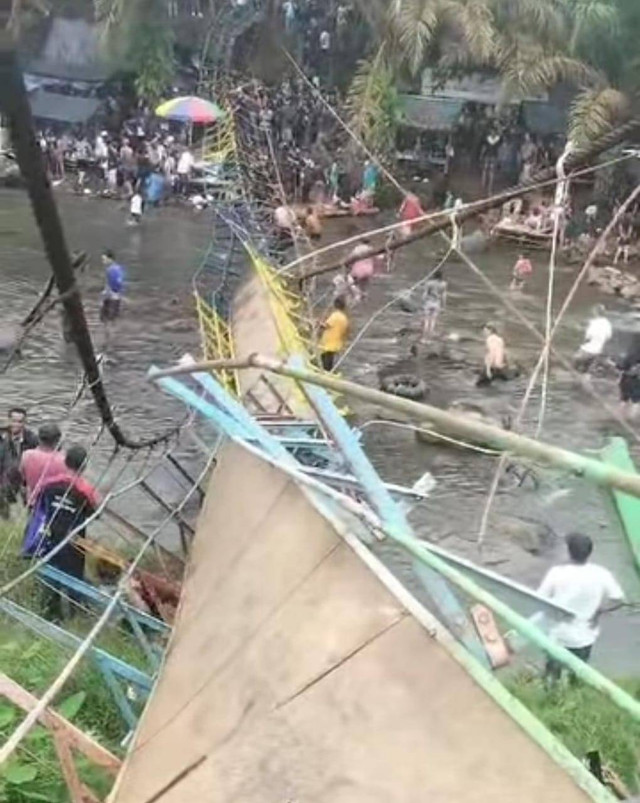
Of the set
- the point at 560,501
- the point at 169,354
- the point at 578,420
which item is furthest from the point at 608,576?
the point at 169,354

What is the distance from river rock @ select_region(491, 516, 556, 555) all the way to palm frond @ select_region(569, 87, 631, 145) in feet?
39.5

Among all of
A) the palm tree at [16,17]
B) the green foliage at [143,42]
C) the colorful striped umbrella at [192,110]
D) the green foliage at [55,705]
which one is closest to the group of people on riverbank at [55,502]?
the green foliage at [55,705]

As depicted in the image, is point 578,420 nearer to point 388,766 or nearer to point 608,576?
point 608,576

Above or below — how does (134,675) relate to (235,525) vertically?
below

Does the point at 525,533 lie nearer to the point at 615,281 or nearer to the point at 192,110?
the point at 615,281

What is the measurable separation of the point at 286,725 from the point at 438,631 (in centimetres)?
51

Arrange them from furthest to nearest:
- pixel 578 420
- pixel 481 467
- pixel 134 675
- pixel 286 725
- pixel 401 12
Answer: pixel 401 12 → pixel 578 420 → pixel 481 467 → pixel 134 675 → pixel 286 725

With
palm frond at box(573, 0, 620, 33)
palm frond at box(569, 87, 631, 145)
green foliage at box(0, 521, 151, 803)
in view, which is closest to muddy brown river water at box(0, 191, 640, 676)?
green foliage at box(0, 521, 151, 803)

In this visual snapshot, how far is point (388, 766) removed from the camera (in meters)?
3.11

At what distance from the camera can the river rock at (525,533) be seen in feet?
35.5

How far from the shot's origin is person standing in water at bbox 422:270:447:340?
17094 mm

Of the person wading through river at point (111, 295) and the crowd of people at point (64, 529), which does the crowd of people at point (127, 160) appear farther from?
the crowd of people at point (64, 529)

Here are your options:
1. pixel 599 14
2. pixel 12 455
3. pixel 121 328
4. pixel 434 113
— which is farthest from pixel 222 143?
pixel 12 455

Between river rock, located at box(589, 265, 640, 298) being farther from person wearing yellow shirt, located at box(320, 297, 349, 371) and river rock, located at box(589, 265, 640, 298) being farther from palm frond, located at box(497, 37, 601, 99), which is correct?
person wearing yellow shirt, located at box(320, 297, 349, 371)
